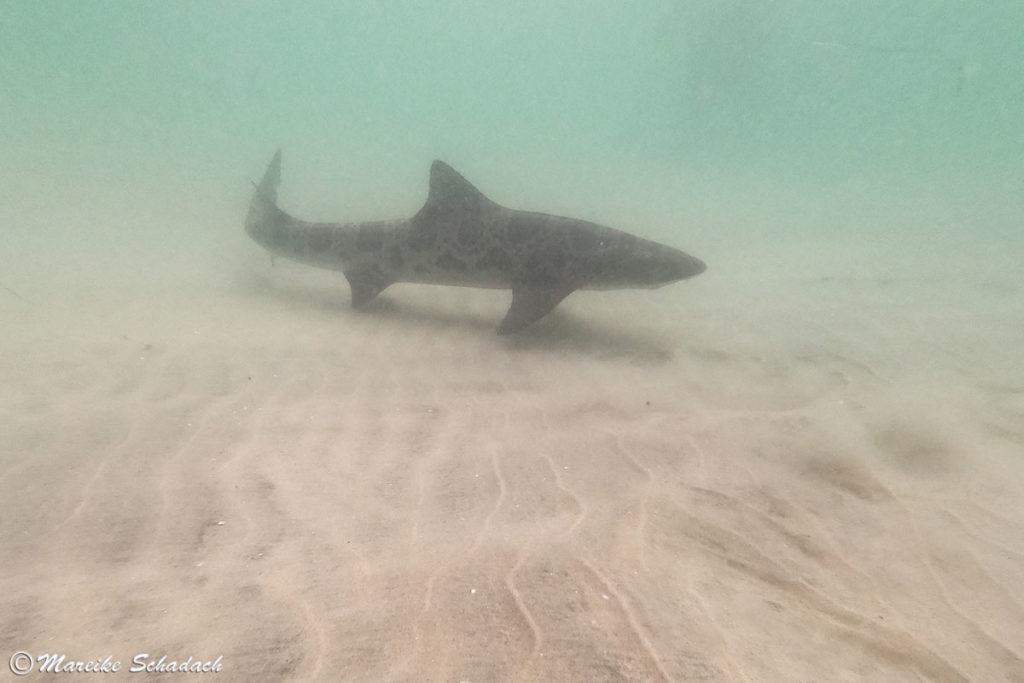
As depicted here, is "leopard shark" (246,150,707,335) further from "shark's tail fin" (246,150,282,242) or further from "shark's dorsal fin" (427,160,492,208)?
"shark's tail fin" (246,150,282,242)

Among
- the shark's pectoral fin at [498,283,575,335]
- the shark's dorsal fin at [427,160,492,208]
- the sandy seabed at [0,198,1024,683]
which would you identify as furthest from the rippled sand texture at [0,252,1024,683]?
the shark's dorsal fin at [427,160,492,208]

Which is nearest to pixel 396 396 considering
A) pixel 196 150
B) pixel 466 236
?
pixel 466 236

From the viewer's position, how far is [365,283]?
698 centimetres

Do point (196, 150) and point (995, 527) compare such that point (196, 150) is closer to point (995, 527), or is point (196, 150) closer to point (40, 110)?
point (40, 110)

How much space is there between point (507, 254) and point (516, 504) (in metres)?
3.82

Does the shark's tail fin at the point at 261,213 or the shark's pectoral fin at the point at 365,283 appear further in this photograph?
the shark's tail fin at the point at 261,213

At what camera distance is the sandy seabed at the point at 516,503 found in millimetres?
1931

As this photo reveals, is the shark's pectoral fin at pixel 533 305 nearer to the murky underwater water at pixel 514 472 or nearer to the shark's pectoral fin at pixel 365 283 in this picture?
the murky underwater water at pixel 514 472

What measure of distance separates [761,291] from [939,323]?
99.0 inches

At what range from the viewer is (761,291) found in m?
A: 8.27

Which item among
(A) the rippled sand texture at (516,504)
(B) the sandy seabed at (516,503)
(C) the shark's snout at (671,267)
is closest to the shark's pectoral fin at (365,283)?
(B) the sandy seabed at (516,503)

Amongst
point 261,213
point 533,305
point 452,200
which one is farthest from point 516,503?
point 261,213

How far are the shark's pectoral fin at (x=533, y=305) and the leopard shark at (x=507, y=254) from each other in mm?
12

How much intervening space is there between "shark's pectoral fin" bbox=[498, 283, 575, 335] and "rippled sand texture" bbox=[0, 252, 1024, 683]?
1.05 ft
